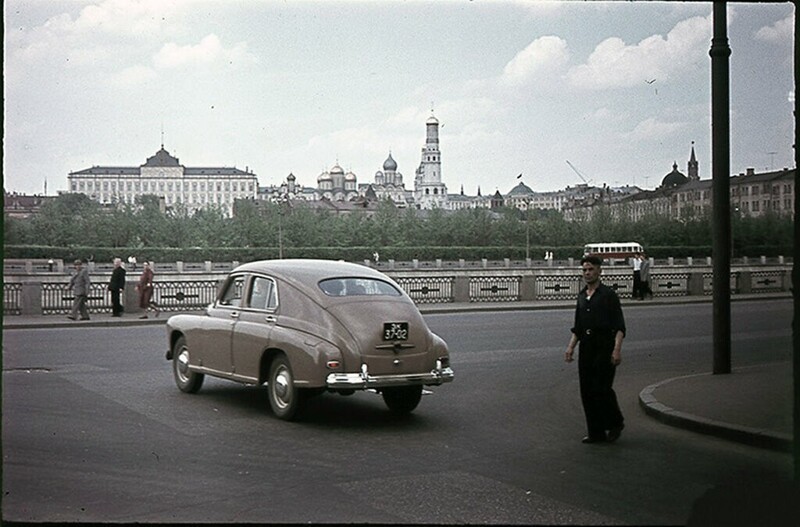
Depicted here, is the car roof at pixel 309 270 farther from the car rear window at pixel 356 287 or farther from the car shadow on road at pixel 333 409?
the car shadow on road at pixel 333 409

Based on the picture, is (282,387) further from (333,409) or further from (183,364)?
(183,364)

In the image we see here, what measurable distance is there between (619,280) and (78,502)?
294 centimetres

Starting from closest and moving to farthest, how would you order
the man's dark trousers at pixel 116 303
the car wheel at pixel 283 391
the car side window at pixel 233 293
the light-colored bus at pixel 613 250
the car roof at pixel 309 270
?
the man's dark trousers at pixel 116 303 → the light-colored bus at pixel 613 250 → the car wheel at pixel 283 391 → the car roof at pixel 309 270 → the car side window at pixel 233 293

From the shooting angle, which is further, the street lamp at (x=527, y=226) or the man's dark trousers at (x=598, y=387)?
the man's dark trousers at (x=598, y=387)

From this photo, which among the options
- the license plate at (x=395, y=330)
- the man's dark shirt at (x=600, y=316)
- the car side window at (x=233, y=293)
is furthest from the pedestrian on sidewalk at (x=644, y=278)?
the car side window at (x=233, y=293)

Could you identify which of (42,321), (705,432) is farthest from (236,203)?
(705,432)

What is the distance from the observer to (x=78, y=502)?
4277 mm

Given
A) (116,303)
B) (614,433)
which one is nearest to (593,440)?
(614,433)

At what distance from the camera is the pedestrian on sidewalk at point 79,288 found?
4582 mm

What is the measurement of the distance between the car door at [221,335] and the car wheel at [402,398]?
92cm

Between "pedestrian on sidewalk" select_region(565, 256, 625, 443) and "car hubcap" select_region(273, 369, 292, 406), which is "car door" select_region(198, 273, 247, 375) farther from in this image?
"pedestrian on sidewalk" select_region(565, 256, 625, 443)

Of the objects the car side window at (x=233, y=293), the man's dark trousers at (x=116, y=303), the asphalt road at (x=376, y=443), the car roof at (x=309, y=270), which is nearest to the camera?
the asphalt road at (x=376, y=443)

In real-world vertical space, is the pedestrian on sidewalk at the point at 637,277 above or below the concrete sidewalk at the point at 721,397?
above

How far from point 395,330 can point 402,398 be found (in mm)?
416
